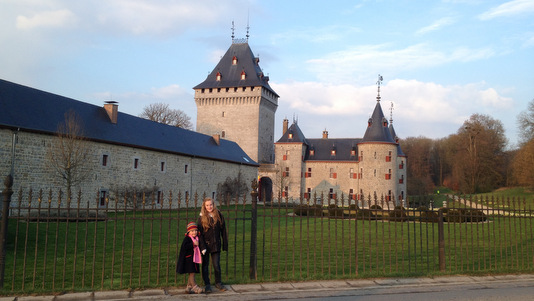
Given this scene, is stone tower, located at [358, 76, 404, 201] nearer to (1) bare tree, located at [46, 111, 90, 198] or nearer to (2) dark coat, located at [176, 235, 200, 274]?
(1) bare tree, located at [46, 111, 90, 198]

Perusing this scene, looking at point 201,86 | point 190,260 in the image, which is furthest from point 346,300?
point 201,86

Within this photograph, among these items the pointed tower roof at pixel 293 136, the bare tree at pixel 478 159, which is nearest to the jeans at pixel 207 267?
the pointed tower roof at pixel 293 136

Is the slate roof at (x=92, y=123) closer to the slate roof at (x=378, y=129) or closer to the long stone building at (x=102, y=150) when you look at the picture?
the long stone building at (x=102, y=150)

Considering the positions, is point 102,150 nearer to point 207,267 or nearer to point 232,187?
point 232,187

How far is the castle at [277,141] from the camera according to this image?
1750 inches

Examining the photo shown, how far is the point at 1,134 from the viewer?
60.9 ft

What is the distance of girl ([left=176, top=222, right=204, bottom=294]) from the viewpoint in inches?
246

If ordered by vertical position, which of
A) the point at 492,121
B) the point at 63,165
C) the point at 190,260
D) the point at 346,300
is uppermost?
the point at 492,121

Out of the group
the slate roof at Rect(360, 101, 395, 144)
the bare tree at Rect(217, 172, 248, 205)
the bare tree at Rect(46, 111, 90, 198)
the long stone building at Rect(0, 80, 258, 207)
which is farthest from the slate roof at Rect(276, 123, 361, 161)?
the bare tree at Rect(46, 111, 90, 198)

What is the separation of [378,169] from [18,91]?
32.9 metres

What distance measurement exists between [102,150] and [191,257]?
1972 centimetres

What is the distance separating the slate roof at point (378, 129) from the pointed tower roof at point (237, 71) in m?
13.6

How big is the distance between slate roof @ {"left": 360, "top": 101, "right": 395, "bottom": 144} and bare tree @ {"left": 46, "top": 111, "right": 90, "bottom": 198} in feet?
97.0

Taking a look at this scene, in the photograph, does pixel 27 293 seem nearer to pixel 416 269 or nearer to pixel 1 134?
pixel 416 269
